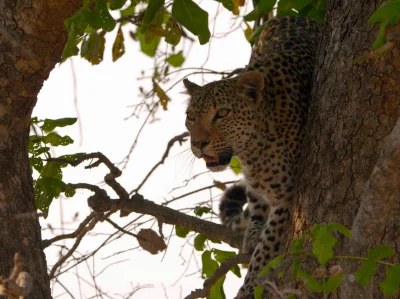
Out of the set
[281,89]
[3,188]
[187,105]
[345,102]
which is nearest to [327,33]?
[345,102]

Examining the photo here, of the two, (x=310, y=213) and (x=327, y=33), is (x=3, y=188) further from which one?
(x=327, y=33)

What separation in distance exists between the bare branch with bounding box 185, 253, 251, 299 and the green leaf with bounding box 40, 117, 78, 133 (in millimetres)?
1068

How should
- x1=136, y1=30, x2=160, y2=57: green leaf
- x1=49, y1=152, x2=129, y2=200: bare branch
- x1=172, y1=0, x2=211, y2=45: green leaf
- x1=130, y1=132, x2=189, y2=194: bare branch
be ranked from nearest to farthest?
1. x1=172, y1=0, x2=211, y2=45: green leaf
2. x1=49, y1=152, x2=129, y2=200: bare branch
3. x1=130, y1=132, x2=189, y2=194: bare branch
4. x1=136, y1=30, x2=160, y2=57: green leaf

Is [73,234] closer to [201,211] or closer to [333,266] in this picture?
[201,211]

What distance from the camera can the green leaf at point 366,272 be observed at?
292 centimetres

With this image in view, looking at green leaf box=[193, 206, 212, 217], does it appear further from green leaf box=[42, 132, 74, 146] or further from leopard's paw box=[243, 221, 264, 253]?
green leaf box=[42, 132, 74, 146]

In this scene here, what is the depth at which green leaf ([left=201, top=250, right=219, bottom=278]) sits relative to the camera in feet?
18.3

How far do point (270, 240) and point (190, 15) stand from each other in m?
1.83

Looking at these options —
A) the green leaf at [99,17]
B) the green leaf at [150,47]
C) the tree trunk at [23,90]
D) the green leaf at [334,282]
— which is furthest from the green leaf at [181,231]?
the green leaf at [334,282]

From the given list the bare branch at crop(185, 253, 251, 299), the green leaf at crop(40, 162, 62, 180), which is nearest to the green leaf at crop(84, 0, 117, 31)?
the green leaf at crop(40, 162, 62, 180)

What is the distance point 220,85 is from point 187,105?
0.89ft

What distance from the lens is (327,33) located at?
4637 millimetres

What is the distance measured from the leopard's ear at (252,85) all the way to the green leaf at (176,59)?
191 centimetres

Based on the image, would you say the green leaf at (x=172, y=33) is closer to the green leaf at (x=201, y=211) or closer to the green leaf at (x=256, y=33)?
the green leaf at (x=256, y=33)
